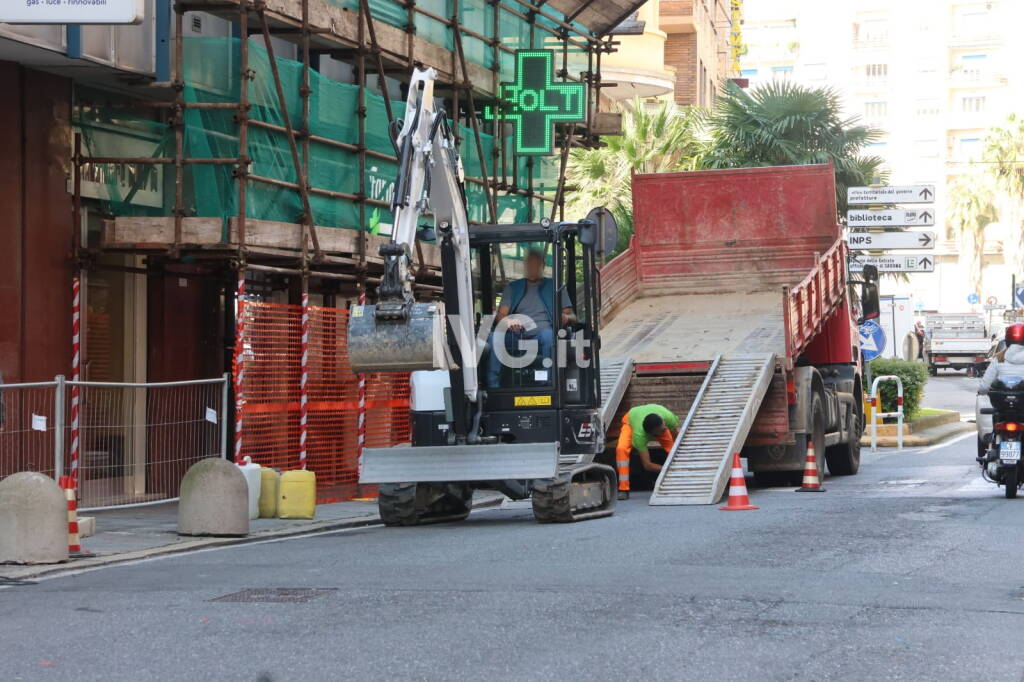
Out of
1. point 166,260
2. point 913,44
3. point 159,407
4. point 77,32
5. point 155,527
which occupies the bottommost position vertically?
point 155,527

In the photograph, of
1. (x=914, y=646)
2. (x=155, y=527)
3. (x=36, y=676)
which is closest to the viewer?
(x=36, y=676)

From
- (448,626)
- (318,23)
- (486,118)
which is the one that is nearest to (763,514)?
(448,626)

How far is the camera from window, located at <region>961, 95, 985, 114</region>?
348 ft

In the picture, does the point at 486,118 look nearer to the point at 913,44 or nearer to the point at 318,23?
the point at 318,23

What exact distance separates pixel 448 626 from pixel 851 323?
14993mm

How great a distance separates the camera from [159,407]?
592 inches

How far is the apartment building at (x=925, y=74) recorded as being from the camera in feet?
343

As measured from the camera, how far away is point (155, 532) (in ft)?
45.6

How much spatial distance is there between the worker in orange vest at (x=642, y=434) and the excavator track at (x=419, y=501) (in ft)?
8.29

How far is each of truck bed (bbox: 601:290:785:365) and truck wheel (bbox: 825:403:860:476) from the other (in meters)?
2.38

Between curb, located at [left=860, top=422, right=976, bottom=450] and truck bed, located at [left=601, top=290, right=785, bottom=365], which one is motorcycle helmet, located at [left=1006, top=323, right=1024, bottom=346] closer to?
truck bed, located at [left=601, top=290, right=785, bottom=365]

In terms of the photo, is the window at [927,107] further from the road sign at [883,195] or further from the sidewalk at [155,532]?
the sidewalk at [155,532]

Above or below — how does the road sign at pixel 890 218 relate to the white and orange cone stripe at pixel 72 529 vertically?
above

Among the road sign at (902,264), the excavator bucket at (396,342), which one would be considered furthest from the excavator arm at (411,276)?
the road sign at (902,264)
